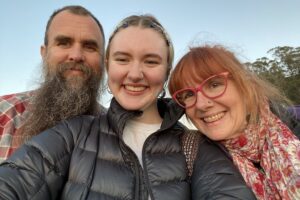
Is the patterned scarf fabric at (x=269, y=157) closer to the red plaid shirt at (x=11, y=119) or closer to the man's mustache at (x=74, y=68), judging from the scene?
the man's mustache at (x=74, y=68)

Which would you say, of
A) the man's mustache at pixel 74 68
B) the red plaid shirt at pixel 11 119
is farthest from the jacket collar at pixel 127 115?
the red plaid shirt at pixel 11 119

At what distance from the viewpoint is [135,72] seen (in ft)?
6.63

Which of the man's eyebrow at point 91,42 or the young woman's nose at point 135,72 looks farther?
the man's eyebrow at point 91,42

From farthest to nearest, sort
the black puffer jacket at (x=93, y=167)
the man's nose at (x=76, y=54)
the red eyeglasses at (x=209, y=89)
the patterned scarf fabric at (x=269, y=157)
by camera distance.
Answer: the man's nose at (x=76, y=54), the red eyeglasses at (x=209, y=89), the patterned scarf fabric at (x=269, y=157), the black puffer jacket at (x=93, y=167)

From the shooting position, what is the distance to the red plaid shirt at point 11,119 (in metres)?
2.60

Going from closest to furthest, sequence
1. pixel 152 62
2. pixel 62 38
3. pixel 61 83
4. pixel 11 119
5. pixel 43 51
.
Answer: pixel 152 62 < pixel 11 119 < pixel 61 83 < pixel 62 38 < pixel 43 51

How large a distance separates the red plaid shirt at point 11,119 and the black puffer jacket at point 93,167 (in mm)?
965

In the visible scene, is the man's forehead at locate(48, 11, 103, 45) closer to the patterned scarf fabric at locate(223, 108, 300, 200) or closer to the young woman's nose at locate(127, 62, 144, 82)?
the young woman's nose at locate(127, 62, 144, 82)

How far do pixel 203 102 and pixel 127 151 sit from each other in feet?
2.19

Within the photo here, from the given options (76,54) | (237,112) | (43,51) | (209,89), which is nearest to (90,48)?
(76,54)

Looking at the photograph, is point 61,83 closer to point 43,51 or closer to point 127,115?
point 43,51

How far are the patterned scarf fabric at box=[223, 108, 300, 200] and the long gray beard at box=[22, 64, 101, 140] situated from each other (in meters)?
1.50

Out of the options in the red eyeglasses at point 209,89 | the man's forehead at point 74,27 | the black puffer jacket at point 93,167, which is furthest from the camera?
the man's forehead at point 74,27

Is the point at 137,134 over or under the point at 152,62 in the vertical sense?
under
